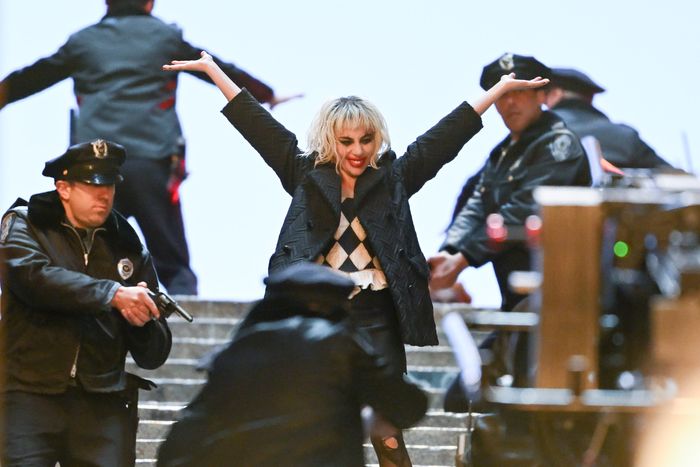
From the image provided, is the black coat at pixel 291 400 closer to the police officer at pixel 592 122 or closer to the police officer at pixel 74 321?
the police officer at pixel 74 321

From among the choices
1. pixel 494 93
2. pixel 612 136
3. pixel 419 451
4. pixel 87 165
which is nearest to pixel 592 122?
pixel 612 136

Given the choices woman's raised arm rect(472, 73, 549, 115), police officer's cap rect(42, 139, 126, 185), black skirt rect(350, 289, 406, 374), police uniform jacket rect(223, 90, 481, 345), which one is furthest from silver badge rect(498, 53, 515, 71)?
police officer's cap rect(42, 139, 126, 185)

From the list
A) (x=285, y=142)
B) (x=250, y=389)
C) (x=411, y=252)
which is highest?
(x=285, y=142)

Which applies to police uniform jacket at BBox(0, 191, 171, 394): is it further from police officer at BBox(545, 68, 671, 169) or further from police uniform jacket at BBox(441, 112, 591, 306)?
police officer at BBox(545, 68, 671, 169)

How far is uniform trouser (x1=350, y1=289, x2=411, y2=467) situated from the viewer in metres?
7.48

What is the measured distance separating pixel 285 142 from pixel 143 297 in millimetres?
940

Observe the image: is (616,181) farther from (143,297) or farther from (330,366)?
(143,297)

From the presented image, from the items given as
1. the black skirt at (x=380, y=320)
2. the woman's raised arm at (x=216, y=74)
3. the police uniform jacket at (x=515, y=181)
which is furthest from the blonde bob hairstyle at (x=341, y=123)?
the police uniform jacket at (x=515, y=181)

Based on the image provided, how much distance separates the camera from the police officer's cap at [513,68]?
920 centimetres

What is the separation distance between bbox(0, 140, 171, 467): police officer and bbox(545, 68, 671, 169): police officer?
10.6 feet

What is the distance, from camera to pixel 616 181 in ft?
19.9

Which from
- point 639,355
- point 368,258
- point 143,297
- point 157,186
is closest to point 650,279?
point 639,355

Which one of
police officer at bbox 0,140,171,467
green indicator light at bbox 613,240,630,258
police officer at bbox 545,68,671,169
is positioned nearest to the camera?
green indicator light at bbox 613,240,630,258

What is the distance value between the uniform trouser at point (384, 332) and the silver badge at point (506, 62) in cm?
209
